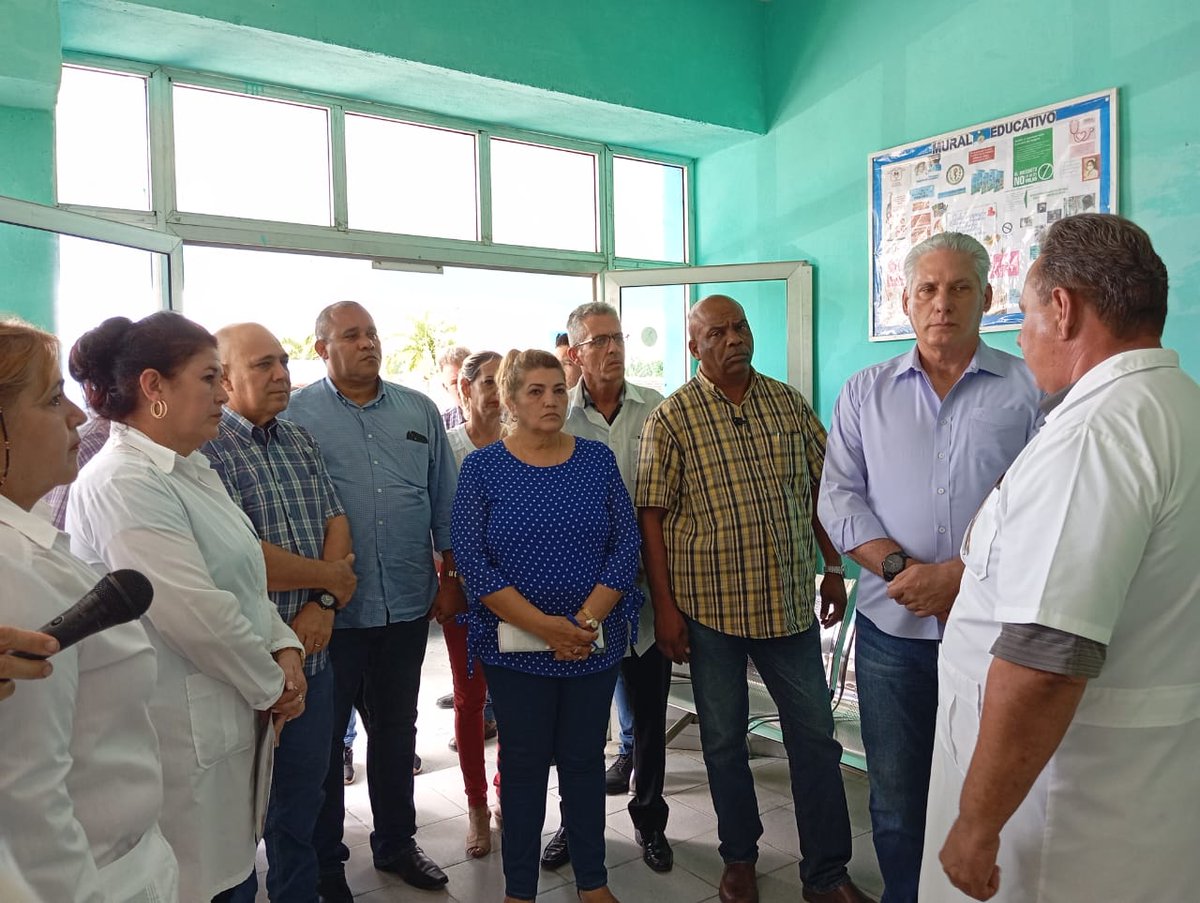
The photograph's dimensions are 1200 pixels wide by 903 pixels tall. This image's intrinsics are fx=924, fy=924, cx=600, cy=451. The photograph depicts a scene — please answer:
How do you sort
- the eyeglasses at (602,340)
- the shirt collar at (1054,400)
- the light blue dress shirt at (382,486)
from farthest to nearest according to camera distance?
the eyeglasses at (602,340), the light blue dress shirt at (382,486), the shirt collar at (1054,400)

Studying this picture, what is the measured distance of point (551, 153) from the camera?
17.9 feet

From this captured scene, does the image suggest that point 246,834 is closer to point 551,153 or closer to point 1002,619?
point 1002,619

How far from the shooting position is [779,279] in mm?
5145

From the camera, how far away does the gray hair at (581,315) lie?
2979 mm

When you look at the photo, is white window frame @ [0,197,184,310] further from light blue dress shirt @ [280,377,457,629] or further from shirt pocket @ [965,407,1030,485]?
shirt pocket @ [965,407,1030,485]

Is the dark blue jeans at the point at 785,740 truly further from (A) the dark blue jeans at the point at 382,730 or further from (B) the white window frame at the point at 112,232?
(B) the white window frame at the point at 112,232

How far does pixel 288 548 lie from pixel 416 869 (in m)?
1.08

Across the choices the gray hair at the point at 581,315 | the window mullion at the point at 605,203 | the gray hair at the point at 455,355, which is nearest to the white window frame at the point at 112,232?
the gray hair at the point at 455,355

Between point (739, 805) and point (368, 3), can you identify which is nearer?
point (739, 805)

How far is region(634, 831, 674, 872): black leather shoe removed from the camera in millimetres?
2752

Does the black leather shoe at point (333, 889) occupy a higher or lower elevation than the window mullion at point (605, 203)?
lower

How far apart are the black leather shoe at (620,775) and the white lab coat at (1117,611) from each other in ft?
6.97

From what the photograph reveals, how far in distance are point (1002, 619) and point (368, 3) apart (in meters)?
3.84

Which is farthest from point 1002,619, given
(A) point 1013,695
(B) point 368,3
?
(B) point 368,3
